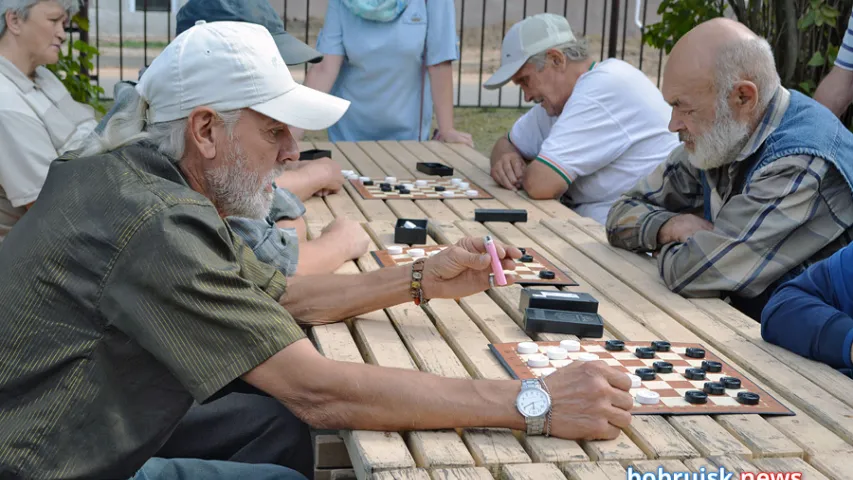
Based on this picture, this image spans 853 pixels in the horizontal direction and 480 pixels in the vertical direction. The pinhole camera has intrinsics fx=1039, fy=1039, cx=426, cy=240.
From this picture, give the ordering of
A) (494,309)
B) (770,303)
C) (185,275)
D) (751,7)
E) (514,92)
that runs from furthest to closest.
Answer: (514,92)
(751,7)
(494,309)
(770,303)
(185,275)

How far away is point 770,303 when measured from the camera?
8.73ft

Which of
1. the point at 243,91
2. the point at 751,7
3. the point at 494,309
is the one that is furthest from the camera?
the point at 751,7

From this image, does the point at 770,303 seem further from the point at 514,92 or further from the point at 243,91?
the point at 514,92

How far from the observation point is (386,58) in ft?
19.0

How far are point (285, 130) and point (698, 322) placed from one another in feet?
4.11

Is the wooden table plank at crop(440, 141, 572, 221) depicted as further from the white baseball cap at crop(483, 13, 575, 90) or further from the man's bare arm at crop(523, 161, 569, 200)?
the white baseball cap at crop(483, 13, 575, 90)

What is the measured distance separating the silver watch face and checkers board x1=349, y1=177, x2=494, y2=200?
2.35m

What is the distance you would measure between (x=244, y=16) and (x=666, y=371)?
7.02ft

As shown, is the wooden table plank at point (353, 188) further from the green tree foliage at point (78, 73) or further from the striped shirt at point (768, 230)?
the green tree foliage at point (78, 73)

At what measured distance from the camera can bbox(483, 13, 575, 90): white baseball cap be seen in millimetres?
4633

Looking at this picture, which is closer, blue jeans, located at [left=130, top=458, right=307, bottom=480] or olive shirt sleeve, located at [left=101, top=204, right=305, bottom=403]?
olive shirt sleeve, located at [left=101, top=204, right=305, bottom=403]

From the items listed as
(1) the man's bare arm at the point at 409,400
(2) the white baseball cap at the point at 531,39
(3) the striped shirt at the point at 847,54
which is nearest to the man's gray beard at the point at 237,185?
(1) the man's bare arm at the point at 409,400

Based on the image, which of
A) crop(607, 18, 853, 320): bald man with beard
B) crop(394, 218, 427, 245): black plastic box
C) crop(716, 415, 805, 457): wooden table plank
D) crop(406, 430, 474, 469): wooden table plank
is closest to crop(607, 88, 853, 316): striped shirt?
crop(607, 18, 853, 320): bald man with beard

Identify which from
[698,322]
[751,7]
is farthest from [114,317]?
[751,7]
